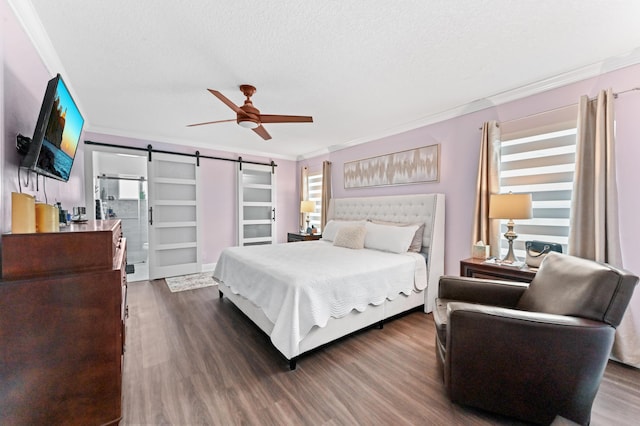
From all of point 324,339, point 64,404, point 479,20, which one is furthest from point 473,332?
point 64,404

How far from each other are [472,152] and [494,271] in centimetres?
144

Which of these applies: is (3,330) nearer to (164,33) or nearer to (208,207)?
(164,33)

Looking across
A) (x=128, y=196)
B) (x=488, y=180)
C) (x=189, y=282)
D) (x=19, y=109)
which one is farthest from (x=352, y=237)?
(x=128, y=196)

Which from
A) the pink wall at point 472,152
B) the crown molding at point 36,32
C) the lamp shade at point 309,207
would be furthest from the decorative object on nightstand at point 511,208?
the crown molding at point 36,32

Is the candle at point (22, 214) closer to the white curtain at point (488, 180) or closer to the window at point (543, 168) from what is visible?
the white curtain at point (488, 180)

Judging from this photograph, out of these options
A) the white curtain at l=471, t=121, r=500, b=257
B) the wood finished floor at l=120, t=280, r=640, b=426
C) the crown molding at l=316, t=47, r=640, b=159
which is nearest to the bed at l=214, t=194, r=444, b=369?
the wood finished floor at l=120, t=280, r=640, b=426

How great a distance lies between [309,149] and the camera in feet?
17.9

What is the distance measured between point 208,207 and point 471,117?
4620mm

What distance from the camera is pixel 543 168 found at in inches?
103

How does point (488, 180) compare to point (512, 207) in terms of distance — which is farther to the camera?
point (488, 180)

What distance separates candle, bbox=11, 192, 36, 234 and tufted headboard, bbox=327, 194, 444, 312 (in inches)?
125

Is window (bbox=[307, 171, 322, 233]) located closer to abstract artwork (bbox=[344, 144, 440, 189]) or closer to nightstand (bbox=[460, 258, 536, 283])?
abstract artwork (bbox=[344, 144, 440, 189])

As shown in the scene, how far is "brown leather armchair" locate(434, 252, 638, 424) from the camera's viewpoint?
1.36 metres

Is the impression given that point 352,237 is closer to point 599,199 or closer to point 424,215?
point 424,215
